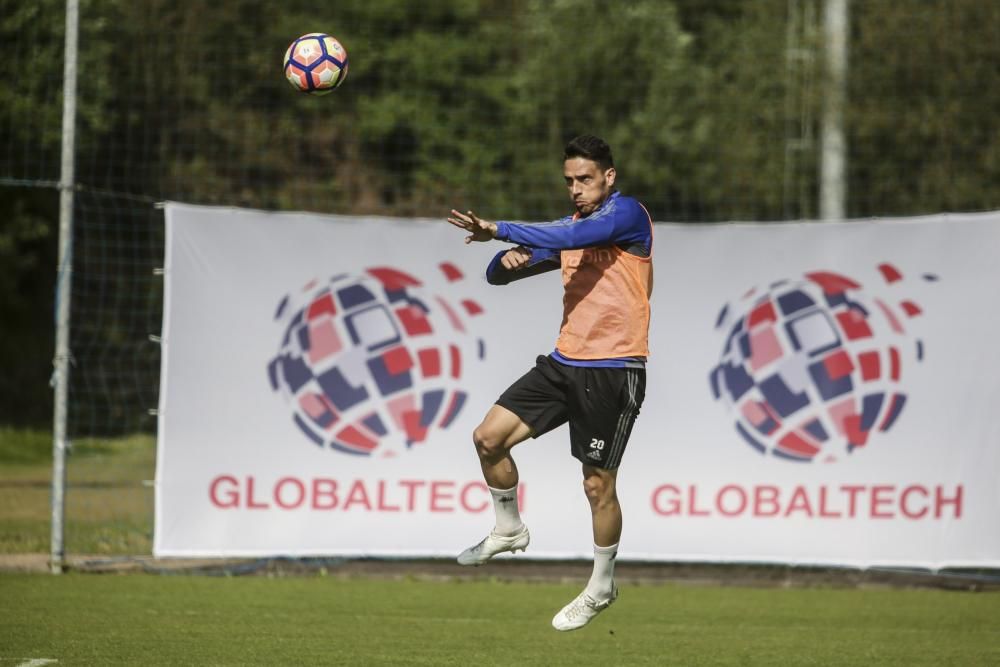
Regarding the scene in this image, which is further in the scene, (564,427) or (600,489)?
(564,427)

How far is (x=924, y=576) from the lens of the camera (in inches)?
425

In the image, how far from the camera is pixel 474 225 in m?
6.54

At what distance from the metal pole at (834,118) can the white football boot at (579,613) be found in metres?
6.45

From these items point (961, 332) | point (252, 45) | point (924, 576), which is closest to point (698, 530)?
point (924, 576)

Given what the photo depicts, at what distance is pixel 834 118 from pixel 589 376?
25.2 feet

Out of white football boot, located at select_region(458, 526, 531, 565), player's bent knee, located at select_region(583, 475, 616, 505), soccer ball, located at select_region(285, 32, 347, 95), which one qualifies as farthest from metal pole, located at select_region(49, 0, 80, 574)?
player's bent knee, located at select_region(583, 475, 616, 505)

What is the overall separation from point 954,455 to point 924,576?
1007mm

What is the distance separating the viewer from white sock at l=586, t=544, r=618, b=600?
23.9ft

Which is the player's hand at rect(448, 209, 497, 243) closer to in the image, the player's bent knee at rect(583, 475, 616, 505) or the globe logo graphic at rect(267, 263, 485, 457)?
the player's bent knee at rect(583, 475, 616, 505)

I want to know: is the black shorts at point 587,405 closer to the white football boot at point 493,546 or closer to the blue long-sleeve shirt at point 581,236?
the blue long-sleeve shirt at point 581,236

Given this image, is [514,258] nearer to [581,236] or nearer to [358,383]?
[581,236]

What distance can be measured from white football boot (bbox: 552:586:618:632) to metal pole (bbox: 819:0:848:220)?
21.2 feet

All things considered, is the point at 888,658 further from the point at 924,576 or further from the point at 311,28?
the point at 311,28

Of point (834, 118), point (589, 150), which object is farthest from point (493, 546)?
point (834, 118)
